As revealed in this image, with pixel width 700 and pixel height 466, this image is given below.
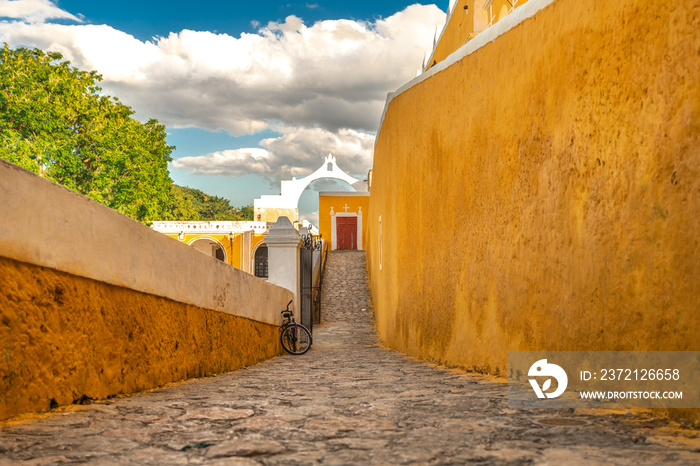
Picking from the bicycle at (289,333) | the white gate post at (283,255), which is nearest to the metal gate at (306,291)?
the white gate post at (283,255)

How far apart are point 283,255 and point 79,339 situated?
7.36 metres

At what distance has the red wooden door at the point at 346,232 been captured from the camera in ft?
99.0

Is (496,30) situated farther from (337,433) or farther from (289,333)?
(289,333)

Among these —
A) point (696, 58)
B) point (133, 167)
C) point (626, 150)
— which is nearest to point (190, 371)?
point (626, 150)

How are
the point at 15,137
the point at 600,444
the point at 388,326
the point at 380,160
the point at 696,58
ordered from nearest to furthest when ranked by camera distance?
the point at 600,444 < the point at 696,58 < the point at 388,326 < the point at 380,160 < the point at 15,137

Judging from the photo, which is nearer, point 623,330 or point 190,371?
point 623,330

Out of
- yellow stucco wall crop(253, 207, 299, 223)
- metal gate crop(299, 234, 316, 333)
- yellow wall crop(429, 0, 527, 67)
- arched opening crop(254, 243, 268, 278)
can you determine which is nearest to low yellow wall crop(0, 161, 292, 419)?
metal gate crop(299, 234, 316, 333)

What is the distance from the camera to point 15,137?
1972cm

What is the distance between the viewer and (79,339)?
271 cm

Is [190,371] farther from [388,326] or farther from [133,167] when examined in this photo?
[133,167]

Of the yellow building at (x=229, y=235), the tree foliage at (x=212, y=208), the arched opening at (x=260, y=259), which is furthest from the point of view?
the tree foliage at (x=212, y=208)

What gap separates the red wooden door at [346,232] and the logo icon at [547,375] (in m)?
26.7

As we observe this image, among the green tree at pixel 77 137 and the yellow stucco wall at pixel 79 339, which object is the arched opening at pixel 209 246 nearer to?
the green tree at pixel 77 137

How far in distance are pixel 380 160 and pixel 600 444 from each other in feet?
35.2
